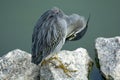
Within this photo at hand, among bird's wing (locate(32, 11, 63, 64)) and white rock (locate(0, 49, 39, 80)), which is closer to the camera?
bird's wing (locate(32, 11, 63, 64))

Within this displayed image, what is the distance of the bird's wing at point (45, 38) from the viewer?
1762 millimetres

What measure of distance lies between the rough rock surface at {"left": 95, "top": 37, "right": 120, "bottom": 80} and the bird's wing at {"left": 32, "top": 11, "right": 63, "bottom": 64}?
220 millimetres

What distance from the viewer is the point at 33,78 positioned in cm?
189

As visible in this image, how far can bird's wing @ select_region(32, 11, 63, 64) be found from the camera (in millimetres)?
1762

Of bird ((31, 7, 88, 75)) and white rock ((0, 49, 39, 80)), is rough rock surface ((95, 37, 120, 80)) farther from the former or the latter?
white rock ((0, 49, 39, 80))

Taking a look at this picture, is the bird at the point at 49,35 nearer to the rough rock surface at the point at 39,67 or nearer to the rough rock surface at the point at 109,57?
the rough rock surface at the point at 39,67

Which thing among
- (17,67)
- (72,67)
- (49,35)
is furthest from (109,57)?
(17,67)

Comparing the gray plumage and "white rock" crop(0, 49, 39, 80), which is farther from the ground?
the gray plumage

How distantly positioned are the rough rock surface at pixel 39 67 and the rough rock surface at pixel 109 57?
74 millimetres

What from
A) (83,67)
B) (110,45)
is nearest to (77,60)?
(83,67)

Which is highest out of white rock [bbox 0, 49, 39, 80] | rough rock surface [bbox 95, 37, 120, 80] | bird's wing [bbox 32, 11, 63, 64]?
bird's wing [bbox 32, 11, 63, 64]

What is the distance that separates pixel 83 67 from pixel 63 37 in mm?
174

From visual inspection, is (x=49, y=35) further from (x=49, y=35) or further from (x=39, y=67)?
(x=39, y=67)

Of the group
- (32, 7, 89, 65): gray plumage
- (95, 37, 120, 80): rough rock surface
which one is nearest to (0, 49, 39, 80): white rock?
(32, 7, 89, 65): gray plumage
